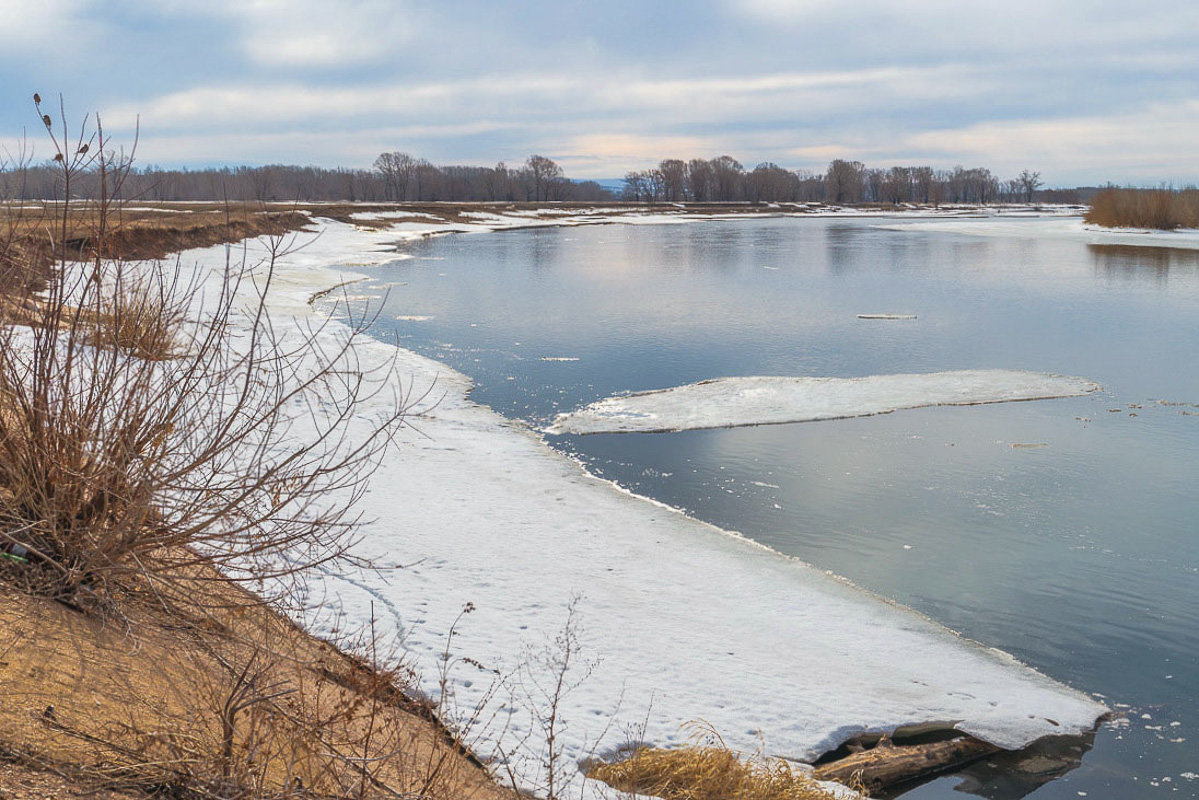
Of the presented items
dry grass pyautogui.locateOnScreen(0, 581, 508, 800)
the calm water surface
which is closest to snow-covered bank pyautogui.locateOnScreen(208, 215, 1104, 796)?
the calm water surface

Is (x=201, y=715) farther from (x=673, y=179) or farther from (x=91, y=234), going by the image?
(x=673, y=179)

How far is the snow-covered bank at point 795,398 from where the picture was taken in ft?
42.2

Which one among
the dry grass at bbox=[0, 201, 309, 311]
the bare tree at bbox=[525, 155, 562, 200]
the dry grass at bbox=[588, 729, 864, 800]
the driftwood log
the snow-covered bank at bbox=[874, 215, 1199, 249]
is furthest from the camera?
the bare tree at bbox=[525, 155, 562, 200]

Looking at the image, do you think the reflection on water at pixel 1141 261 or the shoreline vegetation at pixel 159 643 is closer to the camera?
the shoreline vegetation at pixel 159 643

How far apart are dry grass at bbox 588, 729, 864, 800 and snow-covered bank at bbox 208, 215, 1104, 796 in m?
0.22

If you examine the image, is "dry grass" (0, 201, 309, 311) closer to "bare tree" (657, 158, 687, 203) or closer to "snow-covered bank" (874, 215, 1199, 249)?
"snow-covered bank" (874, 215, 1199, 249)

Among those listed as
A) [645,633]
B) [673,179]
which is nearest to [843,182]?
[673,179]

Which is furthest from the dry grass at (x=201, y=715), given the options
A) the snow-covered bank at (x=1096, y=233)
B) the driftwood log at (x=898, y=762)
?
the snow-covered bank at (x=1096, y=233)

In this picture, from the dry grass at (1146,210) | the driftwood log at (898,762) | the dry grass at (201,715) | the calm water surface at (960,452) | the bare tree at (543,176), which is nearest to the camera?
the dry grass at (201,715)

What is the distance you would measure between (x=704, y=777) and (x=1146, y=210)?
64.3 m

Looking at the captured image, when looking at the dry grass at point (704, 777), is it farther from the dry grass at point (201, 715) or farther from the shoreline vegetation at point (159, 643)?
the dry grass at point (201, 715)

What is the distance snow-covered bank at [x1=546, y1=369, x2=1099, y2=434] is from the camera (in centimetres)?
1288

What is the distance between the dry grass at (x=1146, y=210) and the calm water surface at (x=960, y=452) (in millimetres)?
33371

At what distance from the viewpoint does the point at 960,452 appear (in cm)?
1151
